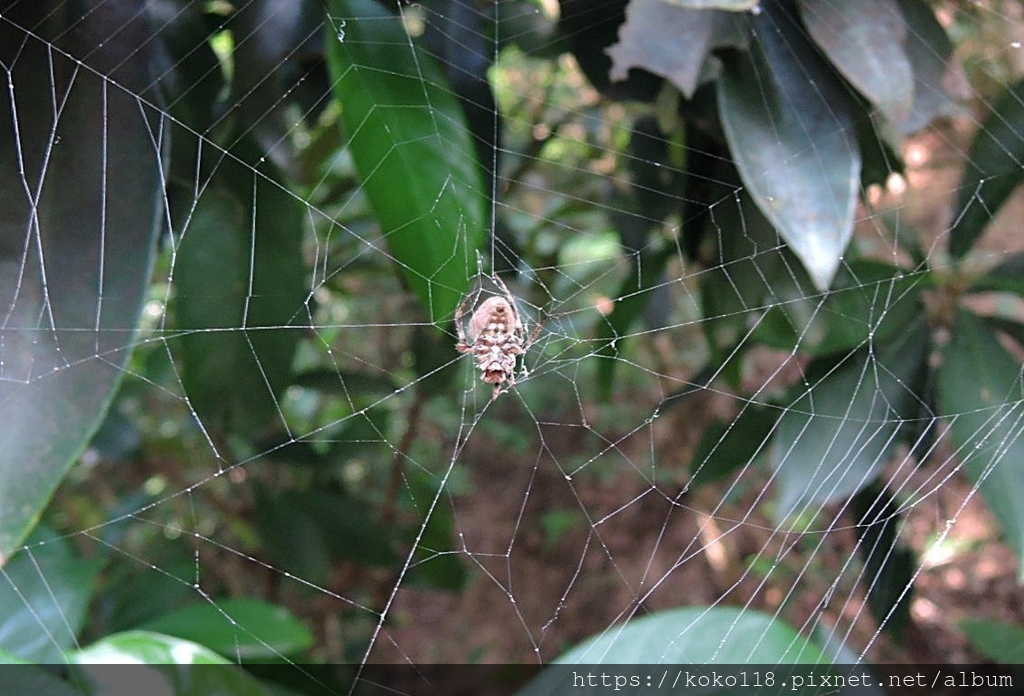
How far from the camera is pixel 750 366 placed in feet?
6.80

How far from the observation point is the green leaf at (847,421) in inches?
37.1

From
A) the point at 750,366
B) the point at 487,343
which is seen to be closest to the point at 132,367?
the point at 487,343

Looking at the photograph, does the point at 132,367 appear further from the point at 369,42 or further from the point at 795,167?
the point at 795,167

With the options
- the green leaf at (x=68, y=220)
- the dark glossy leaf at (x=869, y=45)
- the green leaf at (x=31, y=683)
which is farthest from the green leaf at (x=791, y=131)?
the green leaf at (x=31, y=683)

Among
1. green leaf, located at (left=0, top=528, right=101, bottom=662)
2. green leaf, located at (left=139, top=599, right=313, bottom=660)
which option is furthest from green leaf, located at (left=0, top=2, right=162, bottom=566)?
green leaf, located at (left=139, top=599, right=313, bottom=660)

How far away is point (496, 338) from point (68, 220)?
0.66 metres

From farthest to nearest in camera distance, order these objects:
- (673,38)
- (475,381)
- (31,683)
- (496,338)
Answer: (475,381)
(496,338)
(673,38)
(31,683)

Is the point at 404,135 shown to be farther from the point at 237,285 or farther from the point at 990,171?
the point at 990,171

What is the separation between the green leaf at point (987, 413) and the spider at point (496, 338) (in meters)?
0.60

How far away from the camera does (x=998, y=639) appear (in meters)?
1.00

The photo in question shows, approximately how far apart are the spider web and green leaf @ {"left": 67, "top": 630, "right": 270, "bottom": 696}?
14 cm

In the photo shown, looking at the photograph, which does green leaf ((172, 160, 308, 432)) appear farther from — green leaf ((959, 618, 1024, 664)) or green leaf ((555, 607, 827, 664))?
green leaf ((959, 618, 1024, 664))

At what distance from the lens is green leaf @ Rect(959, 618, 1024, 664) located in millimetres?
972

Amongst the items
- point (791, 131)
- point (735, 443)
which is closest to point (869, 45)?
point (791, 131)
